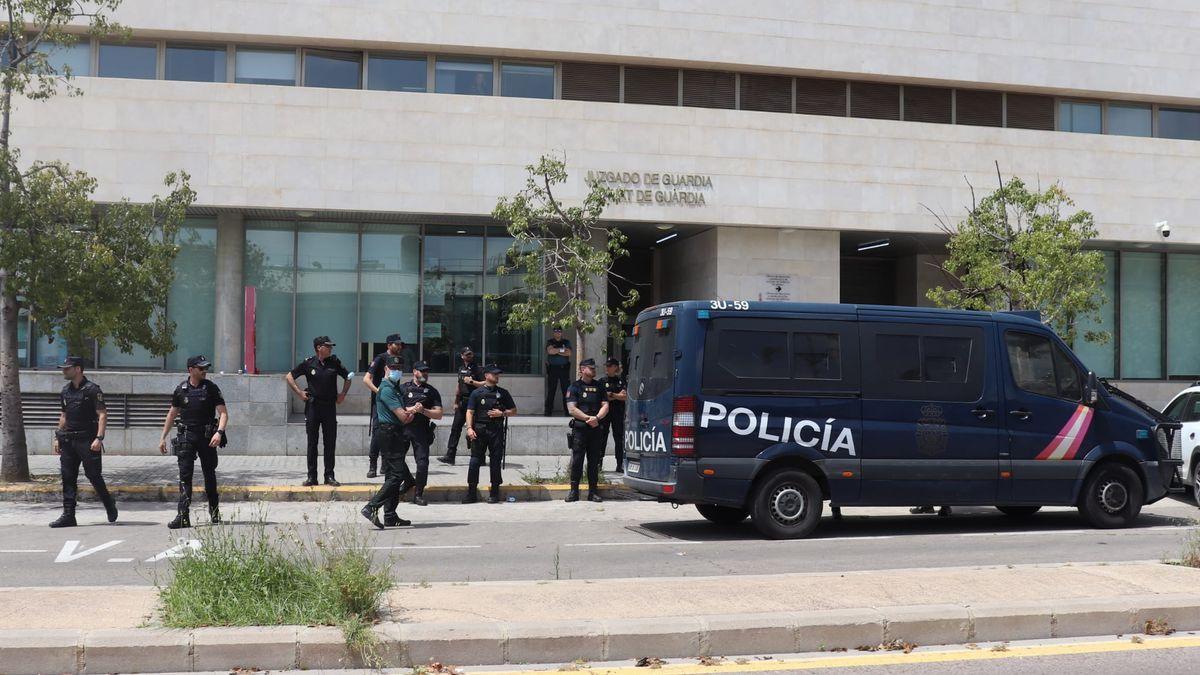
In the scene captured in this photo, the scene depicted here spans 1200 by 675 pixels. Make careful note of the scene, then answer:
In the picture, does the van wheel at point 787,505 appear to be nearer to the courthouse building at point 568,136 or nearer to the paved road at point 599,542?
the paved road at point 599,542

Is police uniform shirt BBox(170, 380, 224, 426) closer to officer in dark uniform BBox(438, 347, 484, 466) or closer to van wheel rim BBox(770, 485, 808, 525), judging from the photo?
officer in dark uniform BBox(438, 347, 484, 466)

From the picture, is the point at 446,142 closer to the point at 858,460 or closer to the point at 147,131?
the point at 147,131

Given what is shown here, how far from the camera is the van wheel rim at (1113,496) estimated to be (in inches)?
467

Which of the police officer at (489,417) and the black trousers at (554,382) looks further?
the black trousers at (554,382)

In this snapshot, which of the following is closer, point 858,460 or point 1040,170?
point 858,460

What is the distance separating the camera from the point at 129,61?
2117 cm

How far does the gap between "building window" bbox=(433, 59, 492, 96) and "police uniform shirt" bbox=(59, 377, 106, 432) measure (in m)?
11.8

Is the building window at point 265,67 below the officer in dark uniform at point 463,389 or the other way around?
the other way around

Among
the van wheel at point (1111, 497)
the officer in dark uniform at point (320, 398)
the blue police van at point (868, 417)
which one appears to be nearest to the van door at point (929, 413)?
the blue police van at point (868, 417)

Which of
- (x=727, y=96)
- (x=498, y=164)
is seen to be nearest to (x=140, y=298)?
(x=498, y=164)

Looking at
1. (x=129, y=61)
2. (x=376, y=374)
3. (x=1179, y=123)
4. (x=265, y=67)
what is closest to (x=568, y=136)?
(x=265, y=67)

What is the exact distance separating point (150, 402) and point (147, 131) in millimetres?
5570

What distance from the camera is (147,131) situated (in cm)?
2033

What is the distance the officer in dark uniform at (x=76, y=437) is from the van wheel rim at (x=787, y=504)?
741 centimetres
